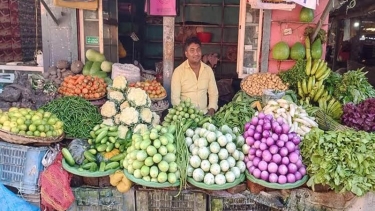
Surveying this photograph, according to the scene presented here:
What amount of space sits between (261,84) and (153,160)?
2.43m

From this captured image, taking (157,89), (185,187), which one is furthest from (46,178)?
(157,89)

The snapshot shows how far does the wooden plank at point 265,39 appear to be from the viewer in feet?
16.2

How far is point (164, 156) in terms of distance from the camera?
259cm

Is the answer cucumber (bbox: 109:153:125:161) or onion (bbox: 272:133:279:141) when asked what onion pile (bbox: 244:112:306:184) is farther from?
cucumber (bbox: 109:153:125:161)

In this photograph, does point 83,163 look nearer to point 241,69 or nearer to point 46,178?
point 46,178

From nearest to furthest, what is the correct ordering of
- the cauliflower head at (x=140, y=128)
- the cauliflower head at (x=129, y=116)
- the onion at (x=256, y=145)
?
the onion at (x=256, y=145)
the cauliflower head at (x=140, y=128)
the cauliflower head at (x=129, y=116)

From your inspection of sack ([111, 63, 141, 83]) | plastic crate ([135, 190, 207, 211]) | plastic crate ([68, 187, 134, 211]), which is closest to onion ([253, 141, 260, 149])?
plastic crate ([135, 190, 207, 211])

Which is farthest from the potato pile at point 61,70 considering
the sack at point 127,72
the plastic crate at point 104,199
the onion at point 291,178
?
the onion at point 291,178

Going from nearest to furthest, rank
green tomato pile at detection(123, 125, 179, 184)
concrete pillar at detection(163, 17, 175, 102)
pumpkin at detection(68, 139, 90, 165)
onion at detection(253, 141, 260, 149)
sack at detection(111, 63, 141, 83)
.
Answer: green tomato pile at detection(123, 125, 179, 184) < onion at detection(253, 141, 260, 149) < pumpkin at detection(68, 139, 90, 165) < concrete pillar at detection(163, 17, 175, 102) < sack at detection(111, 63, 141, 83)

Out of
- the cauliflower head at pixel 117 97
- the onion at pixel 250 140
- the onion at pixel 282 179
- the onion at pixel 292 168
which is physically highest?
the cauliflower head at pixel 117 97

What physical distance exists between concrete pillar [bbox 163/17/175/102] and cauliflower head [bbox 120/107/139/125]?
163cm

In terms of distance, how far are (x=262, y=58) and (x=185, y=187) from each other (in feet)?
10.1

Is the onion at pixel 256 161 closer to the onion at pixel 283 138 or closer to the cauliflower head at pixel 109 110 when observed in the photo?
the onion at pixel 283 138

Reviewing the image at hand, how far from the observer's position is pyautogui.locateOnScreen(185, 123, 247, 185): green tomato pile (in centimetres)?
255
